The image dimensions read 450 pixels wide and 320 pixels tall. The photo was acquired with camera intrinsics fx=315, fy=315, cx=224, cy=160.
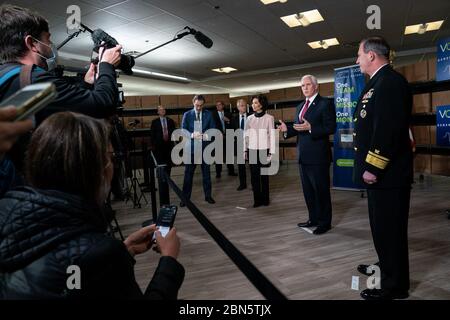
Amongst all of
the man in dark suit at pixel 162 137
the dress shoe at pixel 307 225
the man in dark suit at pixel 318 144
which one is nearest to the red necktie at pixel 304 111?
the man in dark suit at pixel 318 144

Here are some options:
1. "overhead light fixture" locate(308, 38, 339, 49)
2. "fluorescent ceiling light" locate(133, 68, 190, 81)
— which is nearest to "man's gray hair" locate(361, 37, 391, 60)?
"overhead light fixture" locate(308, 38, 339, 49)

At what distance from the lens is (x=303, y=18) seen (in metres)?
5.73

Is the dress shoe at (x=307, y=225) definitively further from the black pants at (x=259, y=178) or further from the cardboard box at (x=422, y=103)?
the cardboard box at (x=422, y=103)

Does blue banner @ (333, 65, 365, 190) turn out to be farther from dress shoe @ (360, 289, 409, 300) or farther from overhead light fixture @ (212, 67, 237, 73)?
overhead light fixture @ (212, 67, 237, 73)

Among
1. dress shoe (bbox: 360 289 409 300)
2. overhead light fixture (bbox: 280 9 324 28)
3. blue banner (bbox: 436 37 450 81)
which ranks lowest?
dress shoe (bbox: 360 289 409 300)

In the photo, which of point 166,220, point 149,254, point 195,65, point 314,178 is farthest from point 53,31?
point 166,220

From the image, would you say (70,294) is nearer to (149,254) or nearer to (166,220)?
(166,220)

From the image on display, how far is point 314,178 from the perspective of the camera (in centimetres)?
306

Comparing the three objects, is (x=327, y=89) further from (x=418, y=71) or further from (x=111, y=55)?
(x=111, y=55)

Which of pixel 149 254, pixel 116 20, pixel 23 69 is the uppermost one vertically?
pixel 116 20

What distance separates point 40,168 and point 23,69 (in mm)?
595

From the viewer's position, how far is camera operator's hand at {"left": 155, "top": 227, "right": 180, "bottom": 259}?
1.00 m

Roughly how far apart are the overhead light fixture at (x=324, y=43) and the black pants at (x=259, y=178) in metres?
4.55

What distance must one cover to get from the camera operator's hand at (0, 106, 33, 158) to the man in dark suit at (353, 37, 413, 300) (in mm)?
1703
